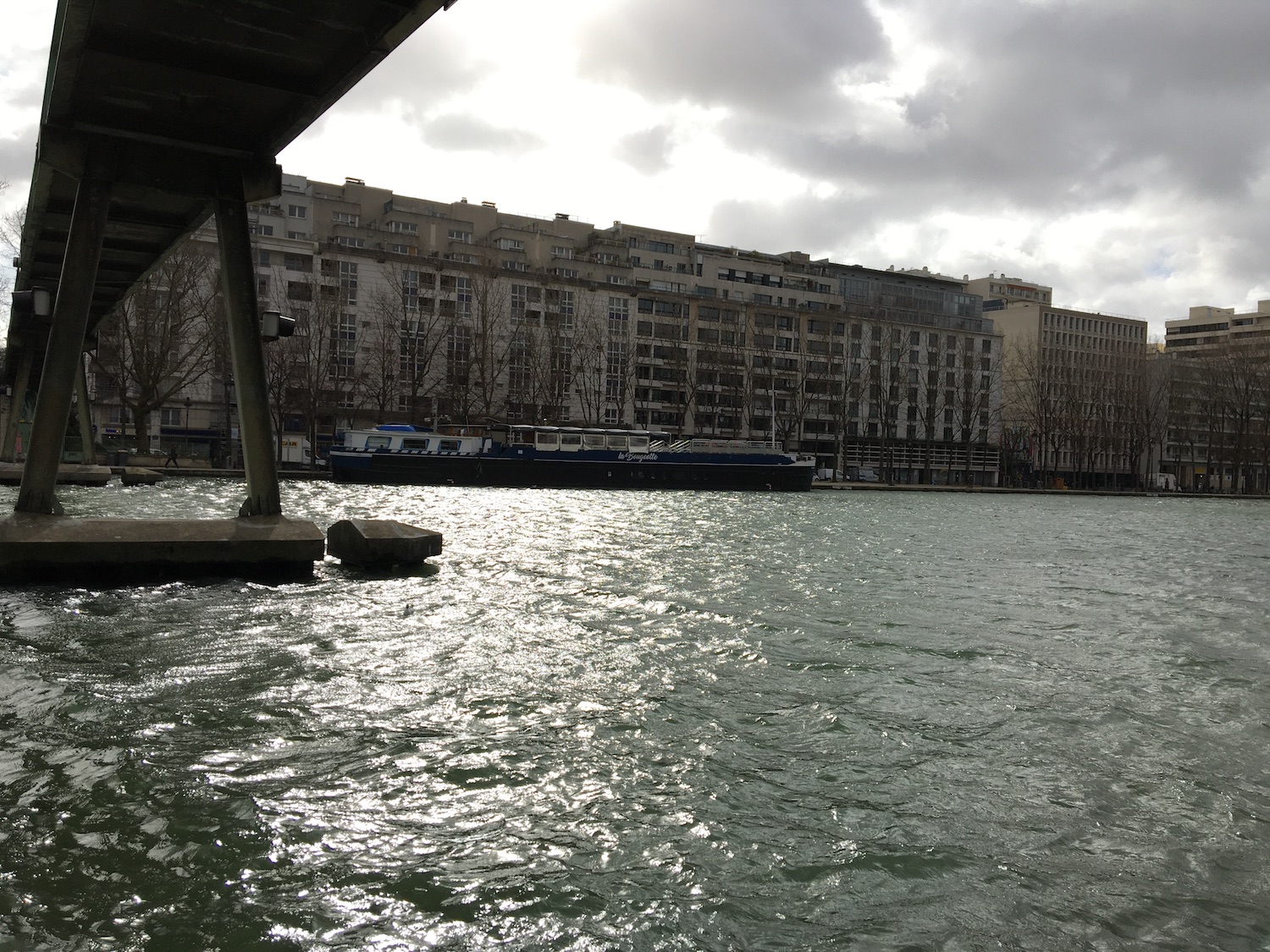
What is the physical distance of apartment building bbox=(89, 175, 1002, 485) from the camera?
65875 millimetres

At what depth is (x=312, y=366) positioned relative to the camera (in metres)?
63.7

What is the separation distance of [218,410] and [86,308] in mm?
60395

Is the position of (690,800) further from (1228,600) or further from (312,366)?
(312,366)

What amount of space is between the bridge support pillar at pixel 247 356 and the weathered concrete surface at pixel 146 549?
0.67 meters

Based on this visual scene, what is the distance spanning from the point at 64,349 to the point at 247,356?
1.95 metres

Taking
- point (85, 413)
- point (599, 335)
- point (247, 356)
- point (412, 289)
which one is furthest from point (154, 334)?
point (247, 356)

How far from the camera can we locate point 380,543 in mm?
12844

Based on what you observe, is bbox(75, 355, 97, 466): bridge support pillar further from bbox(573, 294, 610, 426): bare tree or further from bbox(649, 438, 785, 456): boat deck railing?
bbox(573, 294, 610, 426): bare tree

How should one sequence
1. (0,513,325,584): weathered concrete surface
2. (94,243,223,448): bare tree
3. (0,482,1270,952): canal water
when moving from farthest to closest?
1. (94,243,223,448): bare tree
2. (0,513,325,584): weathered concrete surface
3. (0,482,1270,952): canal water

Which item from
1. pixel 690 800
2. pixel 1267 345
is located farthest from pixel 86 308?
pixel 1267 345

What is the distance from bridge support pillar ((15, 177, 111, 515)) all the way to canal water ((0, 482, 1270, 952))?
199 centimetres

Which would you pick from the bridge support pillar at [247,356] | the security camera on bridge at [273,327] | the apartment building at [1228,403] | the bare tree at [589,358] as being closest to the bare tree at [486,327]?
the bare tree at [589,358]

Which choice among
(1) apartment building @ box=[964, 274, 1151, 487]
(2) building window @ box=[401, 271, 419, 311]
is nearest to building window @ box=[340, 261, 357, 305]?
(2) building window @ box=[401, 271, 419, 311]

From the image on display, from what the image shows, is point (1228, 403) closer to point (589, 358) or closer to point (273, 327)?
point (589, 358)
